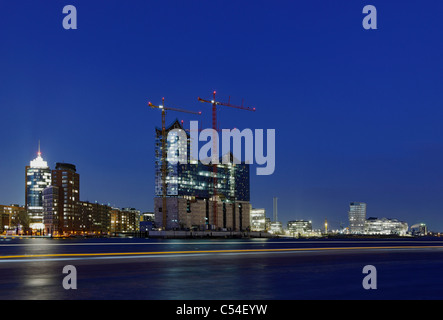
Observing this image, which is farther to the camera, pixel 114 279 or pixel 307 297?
pixel 114 279

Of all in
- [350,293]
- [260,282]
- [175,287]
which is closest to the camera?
[350,293]

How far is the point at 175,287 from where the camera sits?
58.8ft

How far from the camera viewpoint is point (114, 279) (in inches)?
823
